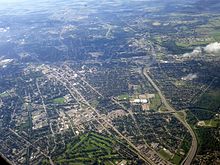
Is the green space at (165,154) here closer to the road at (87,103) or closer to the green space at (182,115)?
the road at (87,103)

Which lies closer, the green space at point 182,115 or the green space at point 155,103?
the green space at point 182,115

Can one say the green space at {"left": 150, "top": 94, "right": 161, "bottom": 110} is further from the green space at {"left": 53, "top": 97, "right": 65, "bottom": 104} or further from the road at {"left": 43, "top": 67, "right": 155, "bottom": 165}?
the green space at {"left": 53, "top": 97, "right": 65, "bottom": 104}

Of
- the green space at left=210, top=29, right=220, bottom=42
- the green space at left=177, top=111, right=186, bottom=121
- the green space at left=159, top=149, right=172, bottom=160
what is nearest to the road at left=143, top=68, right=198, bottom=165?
the green space at left=177, top=111, right=186, bottom=121

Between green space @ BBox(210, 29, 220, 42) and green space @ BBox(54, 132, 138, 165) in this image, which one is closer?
green space @ BBox(54, 132, 138, 165)

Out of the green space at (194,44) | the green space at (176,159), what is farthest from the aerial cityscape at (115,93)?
the green space at (194,44)

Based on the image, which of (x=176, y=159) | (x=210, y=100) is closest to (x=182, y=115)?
(x=210, y=100)

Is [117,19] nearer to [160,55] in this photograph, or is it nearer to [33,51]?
[33,51]

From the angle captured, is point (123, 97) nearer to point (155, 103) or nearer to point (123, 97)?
point (123, 97)

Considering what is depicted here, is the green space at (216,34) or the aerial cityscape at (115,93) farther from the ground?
the green space at (216,34)

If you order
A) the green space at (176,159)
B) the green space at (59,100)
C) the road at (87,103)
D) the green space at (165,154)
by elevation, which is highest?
the green space at (176,159)
